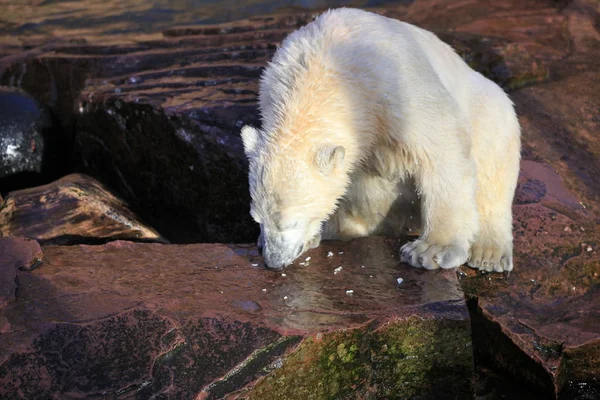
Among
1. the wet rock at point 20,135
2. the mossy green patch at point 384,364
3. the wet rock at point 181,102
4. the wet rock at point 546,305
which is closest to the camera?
the mossy green patch at point 384,364

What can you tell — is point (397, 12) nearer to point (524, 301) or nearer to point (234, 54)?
point (234, 54)

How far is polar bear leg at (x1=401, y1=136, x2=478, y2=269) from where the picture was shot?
12.9ft

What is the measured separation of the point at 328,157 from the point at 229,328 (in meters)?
0.89

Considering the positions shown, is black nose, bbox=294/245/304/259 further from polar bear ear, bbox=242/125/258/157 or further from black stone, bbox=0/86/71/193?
black stone, bbox=0/86/71/193

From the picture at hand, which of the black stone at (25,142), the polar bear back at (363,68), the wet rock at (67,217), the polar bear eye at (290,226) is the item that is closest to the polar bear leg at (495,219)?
the polar bear back at (363,68)

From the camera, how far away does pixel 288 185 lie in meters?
3.48

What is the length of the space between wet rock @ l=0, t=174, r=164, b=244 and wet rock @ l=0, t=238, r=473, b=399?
2.31 ft

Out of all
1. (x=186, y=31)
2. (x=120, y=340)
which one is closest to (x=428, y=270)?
(x=120, y=340)

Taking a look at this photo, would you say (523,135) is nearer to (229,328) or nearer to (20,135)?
(229,328)

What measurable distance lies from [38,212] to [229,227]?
1.34m

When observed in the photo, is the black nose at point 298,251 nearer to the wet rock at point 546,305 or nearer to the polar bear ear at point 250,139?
the polar bear ear at point 250,139

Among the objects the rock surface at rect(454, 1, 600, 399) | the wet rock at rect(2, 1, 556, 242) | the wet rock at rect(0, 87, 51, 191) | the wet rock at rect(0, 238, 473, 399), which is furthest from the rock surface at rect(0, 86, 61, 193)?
the rock surface at rect(454, 1, 600, 399)

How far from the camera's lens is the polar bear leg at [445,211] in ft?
12.9

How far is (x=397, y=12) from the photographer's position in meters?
8.91
